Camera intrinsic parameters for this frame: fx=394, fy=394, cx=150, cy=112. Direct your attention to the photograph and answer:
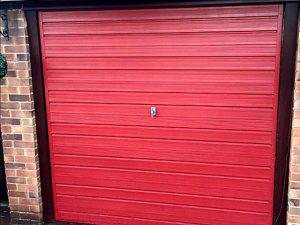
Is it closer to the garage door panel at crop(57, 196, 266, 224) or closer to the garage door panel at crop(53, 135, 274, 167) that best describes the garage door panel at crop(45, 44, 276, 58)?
the garage door panel at crop(53, 135, 274, 167)

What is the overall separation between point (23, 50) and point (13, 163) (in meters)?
1.30

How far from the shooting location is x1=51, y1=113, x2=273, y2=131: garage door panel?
152 inches

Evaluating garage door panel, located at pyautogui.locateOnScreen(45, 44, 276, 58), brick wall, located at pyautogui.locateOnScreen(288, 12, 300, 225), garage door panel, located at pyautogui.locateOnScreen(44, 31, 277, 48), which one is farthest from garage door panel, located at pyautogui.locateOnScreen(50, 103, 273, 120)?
garage door panel, located at pyautogui.locateOnScreen(44, 31, 277, 48)

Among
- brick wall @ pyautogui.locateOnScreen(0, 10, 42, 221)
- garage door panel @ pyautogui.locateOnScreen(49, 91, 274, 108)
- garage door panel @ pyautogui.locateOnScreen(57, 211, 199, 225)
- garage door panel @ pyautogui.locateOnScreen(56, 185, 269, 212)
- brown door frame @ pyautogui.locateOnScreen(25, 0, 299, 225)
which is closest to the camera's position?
brown door frame @ pyautogui.locateOnScreen(25, 0, 299, 225)

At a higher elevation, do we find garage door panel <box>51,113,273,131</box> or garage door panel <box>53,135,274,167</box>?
garage door panel <box>51,113,273,131</box>

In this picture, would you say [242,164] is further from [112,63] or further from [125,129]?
[112,63]

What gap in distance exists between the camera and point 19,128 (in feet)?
14.3

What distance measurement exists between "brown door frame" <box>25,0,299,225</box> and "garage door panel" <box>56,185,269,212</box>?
0.17 m

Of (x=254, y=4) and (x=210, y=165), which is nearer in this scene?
(x=254, y=4)

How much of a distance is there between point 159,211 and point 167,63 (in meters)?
1.62

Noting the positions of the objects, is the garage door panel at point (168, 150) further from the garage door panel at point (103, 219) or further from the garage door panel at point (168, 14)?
the garage door panel at point (168, 14)

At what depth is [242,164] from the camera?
3.96m

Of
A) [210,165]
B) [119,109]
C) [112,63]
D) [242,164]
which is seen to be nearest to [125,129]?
[119,109]

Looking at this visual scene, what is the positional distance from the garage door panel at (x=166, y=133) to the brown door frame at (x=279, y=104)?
156 mm
